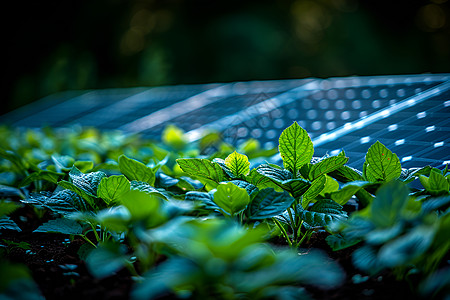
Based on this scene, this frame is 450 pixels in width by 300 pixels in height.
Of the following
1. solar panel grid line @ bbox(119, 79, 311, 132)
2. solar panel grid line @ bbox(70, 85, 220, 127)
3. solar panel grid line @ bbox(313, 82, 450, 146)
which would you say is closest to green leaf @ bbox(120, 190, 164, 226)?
solar panel grid line @ bbox(313, 82, 450, 146)

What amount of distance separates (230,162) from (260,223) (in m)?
0.19

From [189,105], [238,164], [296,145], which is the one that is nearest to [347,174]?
[296,145]

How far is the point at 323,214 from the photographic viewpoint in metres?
0.97

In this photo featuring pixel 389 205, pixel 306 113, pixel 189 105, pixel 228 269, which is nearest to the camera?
pixel 228 269

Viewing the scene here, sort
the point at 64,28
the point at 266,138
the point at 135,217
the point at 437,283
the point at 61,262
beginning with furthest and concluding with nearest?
the point at 64,28
the point at 266,138
the point at 61,262
the point at 135,217
the point at 437,283

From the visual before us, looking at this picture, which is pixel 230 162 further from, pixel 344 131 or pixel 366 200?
pixel 344 131

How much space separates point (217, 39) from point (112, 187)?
9052mm

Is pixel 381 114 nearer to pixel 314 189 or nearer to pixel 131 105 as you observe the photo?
pixel 314 189

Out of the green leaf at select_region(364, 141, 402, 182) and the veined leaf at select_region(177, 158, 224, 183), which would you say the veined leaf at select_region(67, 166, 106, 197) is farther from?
the green leaf at select_region(364, 141, 402, 182)

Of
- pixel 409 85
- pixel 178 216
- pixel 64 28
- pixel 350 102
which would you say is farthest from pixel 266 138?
pixel 64 28

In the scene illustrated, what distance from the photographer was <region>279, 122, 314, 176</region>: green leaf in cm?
106

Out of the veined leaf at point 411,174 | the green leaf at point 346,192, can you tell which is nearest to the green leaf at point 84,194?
the green leaf at point 346,192

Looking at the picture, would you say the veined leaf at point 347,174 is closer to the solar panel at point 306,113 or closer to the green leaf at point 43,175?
the solar panel at point 306,113

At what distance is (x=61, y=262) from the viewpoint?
3.42 feet
